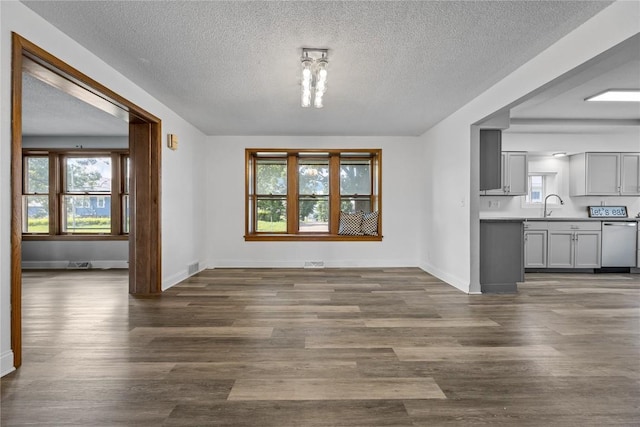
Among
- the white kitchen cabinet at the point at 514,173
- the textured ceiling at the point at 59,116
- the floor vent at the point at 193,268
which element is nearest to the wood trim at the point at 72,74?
the textured ceiling at the point at 59,116

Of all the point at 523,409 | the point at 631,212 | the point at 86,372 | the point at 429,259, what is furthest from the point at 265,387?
the point at 631,212

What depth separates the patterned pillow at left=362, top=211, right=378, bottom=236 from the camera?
21.0 feet

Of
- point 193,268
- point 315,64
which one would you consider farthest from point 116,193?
point 315,64

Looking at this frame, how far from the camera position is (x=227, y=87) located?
12.4ft

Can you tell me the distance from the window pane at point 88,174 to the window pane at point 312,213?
3715 mm

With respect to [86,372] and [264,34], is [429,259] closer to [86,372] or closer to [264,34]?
[264,34]

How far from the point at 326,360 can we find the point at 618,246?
626cm

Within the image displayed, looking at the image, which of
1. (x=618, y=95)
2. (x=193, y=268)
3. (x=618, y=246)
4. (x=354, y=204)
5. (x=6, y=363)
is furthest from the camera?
(x=354, y=204)

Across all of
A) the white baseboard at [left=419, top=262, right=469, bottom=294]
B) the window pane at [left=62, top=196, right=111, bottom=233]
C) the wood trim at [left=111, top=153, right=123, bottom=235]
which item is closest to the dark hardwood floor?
the white baseboard at [left=419, top=262, right=469, bottom=294]

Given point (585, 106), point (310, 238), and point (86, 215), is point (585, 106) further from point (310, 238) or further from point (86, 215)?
point (86, 215)

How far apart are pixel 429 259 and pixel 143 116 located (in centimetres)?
476

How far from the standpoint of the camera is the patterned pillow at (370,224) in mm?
6391

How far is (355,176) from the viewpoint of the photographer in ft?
21.6

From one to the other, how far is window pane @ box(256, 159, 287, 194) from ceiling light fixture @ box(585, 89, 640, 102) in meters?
4.82
